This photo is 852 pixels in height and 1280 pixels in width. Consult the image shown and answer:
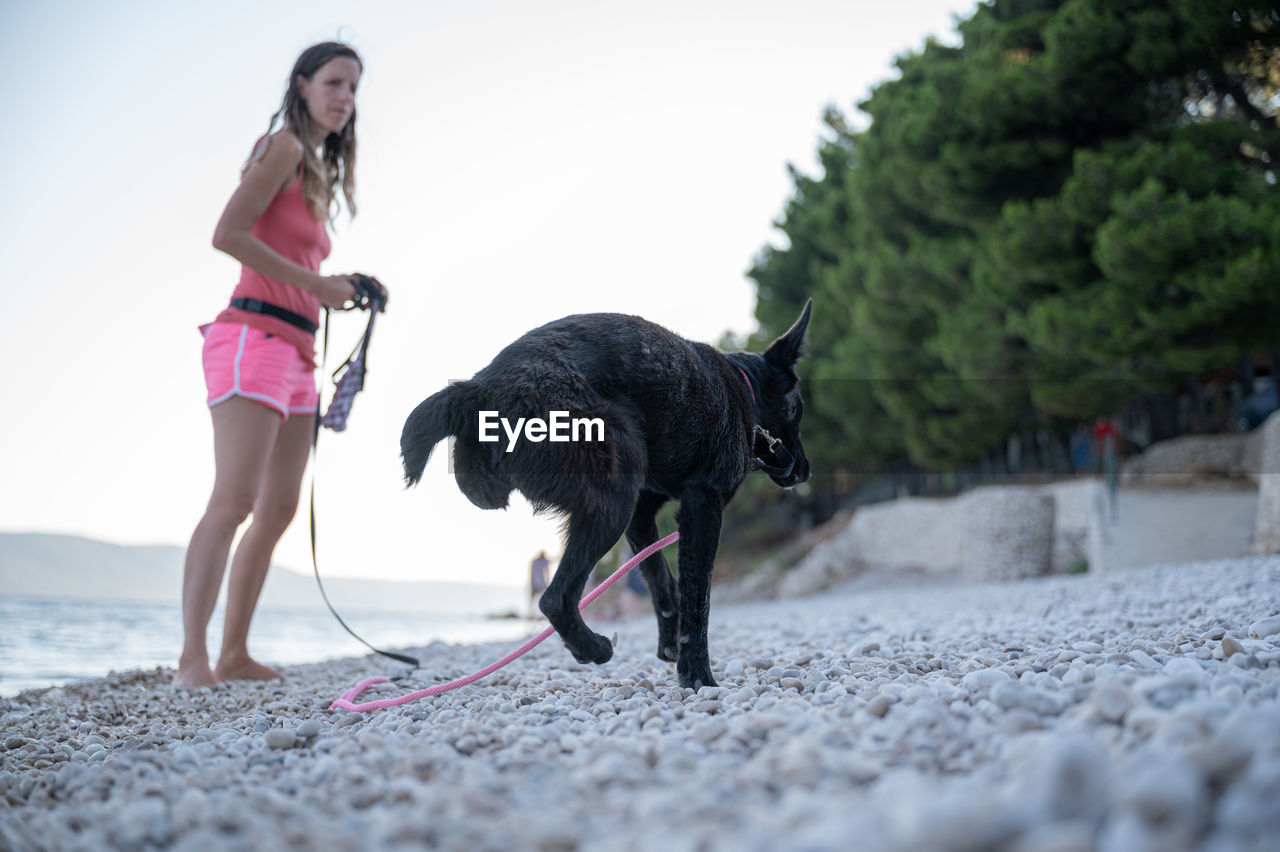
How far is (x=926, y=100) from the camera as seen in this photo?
16.2 metres

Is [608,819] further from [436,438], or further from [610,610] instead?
[610,610]

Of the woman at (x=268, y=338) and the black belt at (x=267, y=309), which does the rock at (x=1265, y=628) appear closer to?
the woman at (x=268, y=338)

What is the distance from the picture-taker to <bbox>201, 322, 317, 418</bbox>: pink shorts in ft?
11.6

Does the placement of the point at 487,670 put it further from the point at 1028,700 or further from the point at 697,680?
the point at 1028,700

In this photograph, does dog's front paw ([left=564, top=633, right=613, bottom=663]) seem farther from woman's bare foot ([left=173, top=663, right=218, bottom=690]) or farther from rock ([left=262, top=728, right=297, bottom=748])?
woman's bare foot ([left=173, top=663, right=218, bottom=690])

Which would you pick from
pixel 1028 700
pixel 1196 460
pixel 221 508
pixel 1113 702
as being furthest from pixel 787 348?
pixel 1196 460

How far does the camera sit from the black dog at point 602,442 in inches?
92.4

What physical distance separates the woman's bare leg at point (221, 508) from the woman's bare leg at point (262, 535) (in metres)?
0.31

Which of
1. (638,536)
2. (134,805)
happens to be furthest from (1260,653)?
(134,805)

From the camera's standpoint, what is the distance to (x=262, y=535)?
156 inches

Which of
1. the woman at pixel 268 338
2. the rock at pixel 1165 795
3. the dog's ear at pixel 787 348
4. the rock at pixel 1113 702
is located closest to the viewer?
the rock at pixel 1165 795

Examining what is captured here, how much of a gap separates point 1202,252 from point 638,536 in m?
Result: 11.9

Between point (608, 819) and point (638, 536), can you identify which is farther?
point (638, 536)

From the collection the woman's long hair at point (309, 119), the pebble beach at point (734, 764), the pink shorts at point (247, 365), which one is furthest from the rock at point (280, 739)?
the woman's long hair at point (309, 119)
